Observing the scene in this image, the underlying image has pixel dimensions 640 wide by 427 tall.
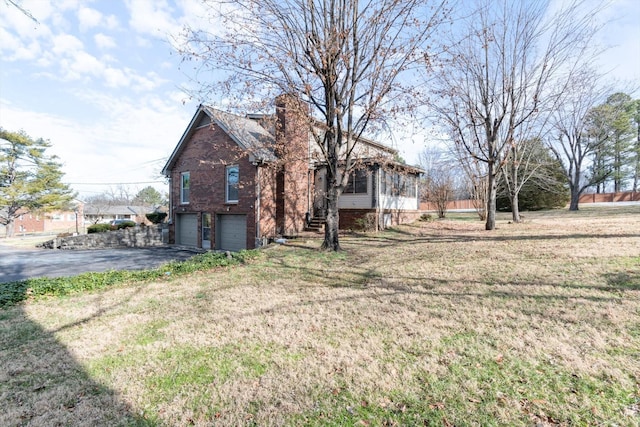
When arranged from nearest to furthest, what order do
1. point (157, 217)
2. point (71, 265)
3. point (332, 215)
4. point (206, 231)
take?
point (332, 215) → point (71, 265) → point (206, 231) → point (157, 217)

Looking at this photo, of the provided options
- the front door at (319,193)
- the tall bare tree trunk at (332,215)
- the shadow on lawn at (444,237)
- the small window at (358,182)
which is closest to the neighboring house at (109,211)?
the front door at (319,193)

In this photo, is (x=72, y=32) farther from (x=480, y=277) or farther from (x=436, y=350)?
(x=480, y=277)

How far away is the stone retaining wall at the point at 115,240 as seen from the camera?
18297 millimetres

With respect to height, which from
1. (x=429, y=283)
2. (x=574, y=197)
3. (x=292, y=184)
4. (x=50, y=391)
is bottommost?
(x=50, y=391)

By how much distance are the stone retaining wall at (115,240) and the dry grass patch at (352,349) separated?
1327cm

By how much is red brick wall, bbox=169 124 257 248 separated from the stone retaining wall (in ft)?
7.39

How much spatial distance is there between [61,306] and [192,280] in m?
2.55

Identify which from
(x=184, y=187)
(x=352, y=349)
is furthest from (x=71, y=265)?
(x=352, y=349)

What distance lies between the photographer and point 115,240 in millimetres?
18750

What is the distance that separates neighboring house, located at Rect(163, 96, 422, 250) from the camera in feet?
44.0

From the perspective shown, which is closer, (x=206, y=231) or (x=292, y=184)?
(x=292, y=184)

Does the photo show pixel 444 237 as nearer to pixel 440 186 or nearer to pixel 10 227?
pixel 440 186

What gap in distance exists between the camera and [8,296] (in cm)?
600

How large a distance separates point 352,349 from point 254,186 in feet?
34.9
